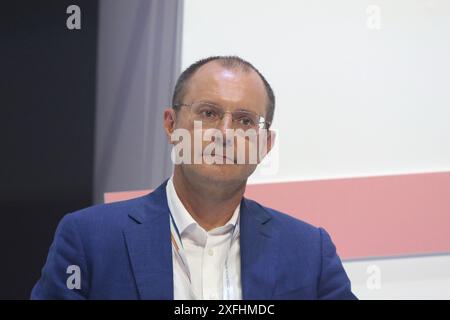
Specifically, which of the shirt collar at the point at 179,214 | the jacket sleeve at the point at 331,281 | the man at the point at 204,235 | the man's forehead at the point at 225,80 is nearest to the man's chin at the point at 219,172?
the man at the point at 204,235

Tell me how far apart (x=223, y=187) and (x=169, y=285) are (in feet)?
1.01

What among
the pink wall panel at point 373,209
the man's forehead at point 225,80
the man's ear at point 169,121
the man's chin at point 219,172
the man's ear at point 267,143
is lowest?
the pink wall panel at point 373,209

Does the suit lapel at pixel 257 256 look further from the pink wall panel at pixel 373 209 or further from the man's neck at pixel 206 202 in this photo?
the pink wall panel at pixel 373 209

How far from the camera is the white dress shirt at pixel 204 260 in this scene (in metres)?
1.56

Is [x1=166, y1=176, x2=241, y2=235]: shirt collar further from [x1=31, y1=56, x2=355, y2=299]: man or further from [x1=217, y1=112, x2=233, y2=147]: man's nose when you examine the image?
[x1=217, y1=112, x2=233, y2=147]: man's nose

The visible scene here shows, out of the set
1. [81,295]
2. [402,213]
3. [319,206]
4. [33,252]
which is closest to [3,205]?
[33,252]

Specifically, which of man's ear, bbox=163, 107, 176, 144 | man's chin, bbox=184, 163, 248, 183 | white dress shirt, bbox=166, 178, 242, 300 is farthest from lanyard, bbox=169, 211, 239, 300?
man's ear, bbox=163, 107, 176, 144

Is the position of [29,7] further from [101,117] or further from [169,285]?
[169,285]

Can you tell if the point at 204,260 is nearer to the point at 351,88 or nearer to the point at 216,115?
the point at 216,115

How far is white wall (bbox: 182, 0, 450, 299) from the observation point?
1.92 m

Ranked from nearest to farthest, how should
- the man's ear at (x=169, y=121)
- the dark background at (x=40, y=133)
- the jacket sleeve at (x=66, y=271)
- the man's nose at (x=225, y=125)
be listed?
the jacket sleeve at (x=66, y=271) → the man's nose at (x=225, y=125) → the man's ear at (x=169, y=121) → the dark background at (x=40, y=133)

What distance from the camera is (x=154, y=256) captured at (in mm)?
1510

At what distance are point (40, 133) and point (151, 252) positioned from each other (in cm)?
64

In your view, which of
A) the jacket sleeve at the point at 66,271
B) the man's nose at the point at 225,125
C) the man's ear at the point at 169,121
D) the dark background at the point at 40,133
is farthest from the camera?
the dark background at the point at 40,133
